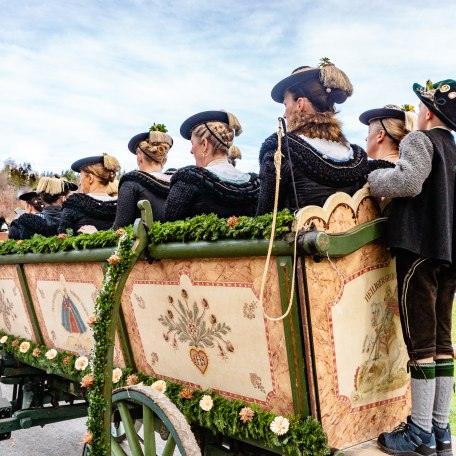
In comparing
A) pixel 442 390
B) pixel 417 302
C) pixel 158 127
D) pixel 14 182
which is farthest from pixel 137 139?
→ pixel 14 182

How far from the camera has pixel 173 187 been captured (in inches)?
114

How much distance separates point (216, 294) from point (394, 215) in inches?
30.6

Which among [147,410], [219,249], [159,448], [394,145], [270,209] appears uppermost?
[394,145]

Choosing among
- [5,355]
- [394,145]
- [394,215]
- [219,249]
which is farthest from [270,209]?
[5,355]

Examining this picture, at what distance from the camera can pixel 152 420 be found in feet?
8.00

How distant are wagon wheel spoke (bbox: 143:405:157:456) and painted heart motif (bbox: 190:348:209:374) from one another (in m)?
0.28

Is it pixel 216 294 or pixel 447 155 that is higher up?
pixel 447 155

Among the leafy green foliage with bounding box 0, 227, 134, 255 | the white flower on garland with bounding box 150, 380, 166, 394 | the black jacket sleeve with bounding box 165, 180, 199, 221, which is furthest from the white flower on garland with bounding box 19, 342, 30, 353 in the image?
the black jacket sleeve with bounding box 165, 180, 199, 221

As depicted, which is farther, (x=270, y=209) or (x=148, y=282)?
(x=148, y=282)

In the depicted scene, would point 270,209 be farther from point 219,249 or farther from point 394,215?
point 394,215

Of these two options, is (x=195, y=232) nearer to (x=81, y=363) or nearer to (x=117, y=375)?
(x=117, y=375)

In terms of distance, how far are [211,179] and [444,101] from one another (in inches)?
45.1

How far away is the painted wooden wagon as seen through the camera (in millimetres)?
1999

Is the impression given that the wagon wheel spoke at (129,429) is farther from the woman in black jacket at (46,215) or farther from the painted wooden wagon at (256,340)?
the woman in black jacket at (46,215)
